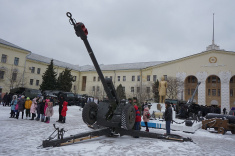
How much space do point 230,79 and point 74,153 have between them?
46213 millimetres

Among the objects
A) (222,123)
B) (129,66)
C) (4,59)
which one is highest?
(129,66)

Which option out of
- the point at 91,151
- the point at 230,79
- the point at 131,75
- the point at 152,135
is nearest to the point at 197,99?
the point at 230,79

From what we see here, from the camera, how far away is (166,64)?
46875 mm

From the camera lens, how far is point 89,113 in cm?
849

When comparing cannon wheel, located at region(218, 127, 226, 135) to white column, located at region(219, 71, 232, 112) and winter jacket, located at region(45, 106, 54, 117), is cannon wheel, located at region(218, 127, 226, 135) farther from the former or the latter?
white column, located at region(219, 71, 232, 112)

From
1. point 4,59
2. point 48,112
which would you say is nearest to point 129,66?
point 4,59

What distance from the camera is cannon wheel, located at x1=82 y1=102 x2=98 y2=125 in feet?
27.3

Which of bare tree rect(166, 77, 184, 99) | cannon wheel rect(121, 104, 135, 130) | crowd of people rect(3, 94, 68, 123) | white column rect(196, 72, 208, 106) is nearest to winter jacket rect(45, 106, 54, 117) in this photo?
crowd of people rect(3, 94, 68, 123)

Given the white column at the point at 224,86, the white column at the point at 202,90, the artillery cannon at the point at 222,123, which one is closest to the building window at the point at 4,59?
the artillery cannon at the point at 222,123

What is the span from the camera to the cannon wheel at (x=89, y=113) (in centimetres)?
834

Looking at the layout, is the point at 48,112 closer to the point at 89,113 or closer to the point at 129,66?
the point at 89,113

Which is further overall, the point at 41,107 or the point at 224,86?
the point at 224,86

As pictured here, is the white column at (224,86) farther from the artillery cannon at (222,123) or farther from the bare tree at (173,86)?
the artillery cannon at (222,123)

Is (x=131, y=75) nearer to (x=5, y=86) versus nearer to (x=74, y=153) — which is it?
(x=5, y=86)
